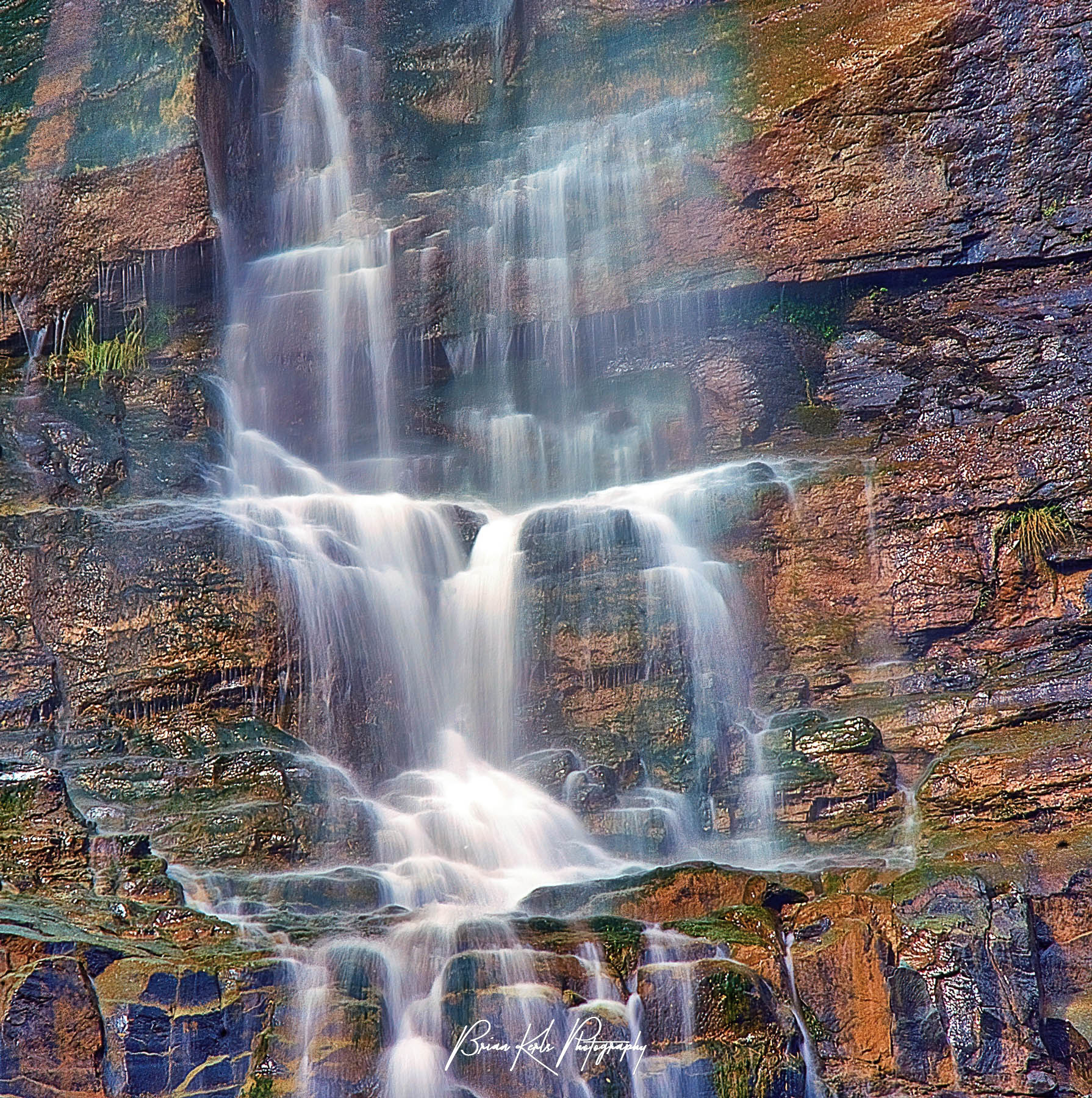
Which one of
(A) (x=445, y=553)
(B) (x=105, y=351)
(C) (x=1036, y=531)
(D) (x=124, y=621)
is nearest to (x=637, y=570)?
(A) (x=445, y=553)

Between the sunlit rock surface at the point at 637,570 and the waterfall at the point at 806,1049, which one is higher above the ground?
the sunlit rock surface at the point at 637,570

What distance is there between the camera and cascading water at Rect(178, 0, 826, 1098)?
7.66m

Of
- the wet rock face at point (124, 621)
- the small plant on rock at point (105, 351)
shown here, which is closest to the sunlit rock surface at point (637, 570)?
the wet rock face at point (124, 621)

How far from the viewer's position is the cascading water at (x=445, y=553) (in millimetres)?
7664

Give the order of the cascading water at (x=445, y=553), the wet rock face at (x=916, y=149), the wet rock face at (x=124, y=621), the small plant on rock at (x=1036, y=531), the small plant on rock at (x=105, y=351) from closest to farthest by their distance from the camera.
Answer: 1. the cascading water at (x=445, y=553)
2. the wet rock face at (x=124, y=621)
3. the small plant on rock at (x=1036, y=531)
4. the wet rock face at (x=916, y=149)
5. the small plant on rock at (x=105, y=351)

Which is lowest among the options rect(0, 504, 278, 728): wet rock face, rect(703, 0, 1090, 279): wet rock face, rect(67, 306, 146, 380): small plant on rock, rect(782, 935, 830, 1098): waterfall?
rect(782, 935, 830, 1098): waterfall

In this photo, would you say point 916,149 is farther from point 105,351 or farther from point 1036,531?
point 105,351

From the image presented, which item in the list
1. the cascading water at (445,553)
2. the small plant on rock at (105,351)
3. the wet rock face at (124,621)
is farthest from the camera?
the small plant on rock at (105,351)

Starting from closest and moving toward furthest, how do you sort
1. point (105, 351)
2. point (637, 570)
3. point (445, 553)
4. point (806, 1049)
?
point (806, 1049) → point (637, 570) → point (445, 553) → point (105, 351)

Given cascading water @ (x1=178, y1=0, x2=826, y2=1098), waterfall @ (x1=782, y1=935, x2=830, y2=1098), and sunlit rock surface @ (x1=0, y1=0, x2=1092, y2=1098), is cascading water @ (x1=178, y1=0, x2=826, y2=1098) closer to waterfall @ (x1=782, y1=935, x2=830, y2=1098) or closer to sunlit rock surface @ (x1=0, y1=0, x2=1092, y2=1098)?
sunlit rock surface @ (x1=0, y1=0, x2=1092, y2=1098)

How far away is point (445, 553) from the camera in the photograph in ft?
38.1

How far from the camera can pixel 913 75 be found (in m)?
12.0

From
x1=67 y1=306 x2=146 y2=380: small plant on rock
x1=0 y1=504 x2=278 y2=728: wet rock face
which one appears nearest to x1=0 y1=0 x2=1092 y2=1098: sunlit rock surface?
x1=0 y1=504 x2=278 y2=728: wet rock face

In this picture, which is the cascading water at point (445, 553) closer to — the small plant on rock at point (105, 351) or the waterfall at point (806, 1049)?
the waterfall at point (806, 1049)
